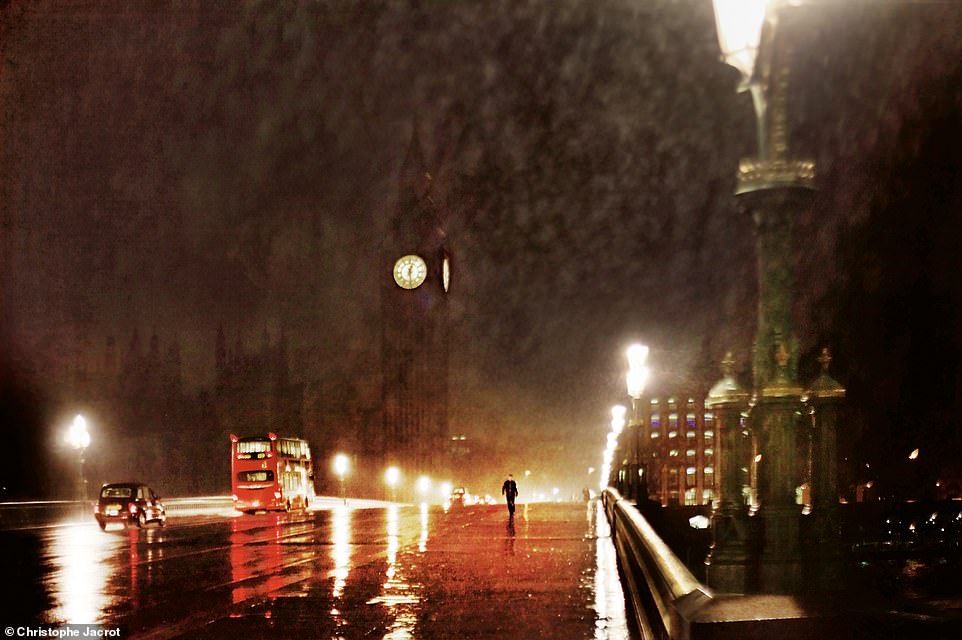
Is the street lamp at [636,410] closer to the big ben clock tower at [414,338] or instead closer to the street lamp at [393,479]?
the street lamp at [393,479]

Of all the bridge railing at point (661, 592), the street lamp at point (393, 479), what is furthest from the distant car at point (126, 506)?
the street lamp at point (393, 479)

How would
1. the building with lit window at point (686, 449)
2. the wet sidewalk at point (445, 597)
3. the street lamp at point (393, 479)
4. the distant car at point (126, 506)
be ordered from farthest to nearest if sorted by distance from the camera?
the building with lit window at point (686, 449)
the street lamp at point (393, 479)
the distant car at point (126, 506)
the wet sidewalk at point (445, 597)

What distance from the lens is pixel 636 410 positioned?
32938 millimetres

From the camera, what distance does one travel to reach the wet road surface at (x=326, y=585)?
1242 centimetres

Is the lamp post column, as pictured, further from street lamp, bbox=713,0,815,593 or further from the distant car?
the distant car

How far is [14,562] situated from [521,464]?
14243cm

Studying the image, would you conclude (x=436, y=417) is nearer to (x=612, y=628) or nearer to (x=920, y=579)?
(x=920, y=579)

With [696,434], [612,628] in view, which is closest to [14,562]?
[612,628]

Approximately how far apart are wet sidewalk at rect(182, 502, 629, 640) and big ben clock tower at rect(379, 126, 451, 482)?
414 feet

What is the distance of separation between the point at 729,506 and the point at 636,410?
22.0 metres

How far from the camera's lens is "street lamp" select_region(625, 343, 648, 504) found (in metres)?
29.8

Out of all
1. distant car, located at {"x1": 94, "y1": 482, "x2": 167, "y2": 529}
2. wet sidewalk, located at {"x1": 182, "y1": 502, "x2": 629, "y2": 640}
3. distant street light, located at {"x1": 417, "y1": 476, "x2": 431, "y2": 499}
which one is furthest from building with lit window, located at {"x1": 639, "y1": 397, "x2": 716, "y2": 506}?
wet sidewalk, located at {"x1": 182, "y1": 502, "x2": 629, "y2": 640}

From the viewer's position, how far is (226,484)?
283 feet

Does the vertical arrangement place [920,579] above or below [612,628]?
below
